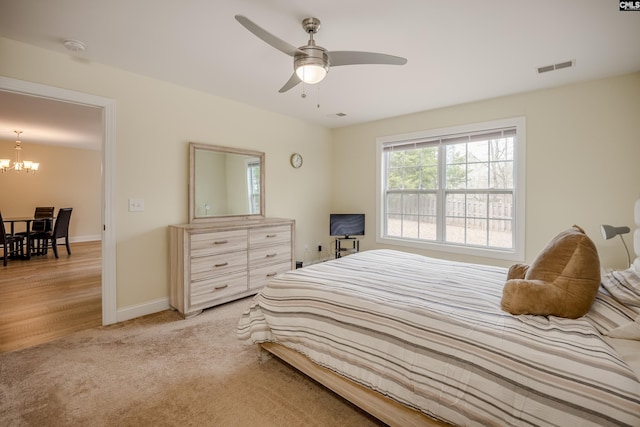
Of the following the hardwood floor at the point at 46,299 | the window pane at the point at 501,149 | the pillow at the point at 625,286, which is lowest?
the hardwood floor at the point at 46,299

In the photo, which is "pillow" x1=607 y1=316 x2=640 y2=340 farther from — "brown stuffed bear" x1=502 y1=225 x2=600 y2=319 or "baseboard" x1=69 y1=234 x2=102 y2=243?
"baseboard" x1=69 y1=234 x2=102 y2=243

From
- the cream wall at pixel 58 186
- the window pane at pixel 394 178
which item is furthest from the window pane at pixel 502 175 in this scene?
the cream wall at pixel 58 186

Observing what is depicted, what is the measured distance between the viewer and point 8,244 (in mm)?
5266

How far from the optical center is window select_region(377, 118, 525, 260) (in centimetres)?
354

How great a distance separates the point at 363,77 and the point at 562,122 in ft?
7.47

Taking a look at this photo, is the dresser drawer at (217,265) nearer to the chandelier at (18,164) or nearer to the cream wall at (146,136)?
the cream wall at (146,136)

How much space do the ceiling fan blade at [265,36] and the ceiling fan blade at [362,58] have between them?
0.85 feet

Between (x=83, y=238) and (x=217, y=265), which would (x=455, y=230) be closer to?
(x=217, y=265)

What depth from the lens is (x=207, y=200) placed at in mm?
3516

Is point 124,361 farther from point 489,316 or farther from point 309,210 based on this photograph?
point 309,210

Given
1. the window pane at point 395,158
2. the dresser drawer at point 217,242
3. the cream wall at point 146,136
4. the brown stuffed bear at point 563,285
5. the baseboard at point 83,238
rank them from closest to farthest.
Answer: the brown stuffed bear at point 563,285 < the cream wall at point 146,136 < the dresser drawer at point 217,242 < the window pane at point 395,158 < the baseboard at point 83,238

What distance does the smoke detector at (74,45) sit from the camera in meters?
2.28

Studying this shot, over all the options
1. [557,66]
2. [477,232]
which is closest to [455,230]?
[477,232]

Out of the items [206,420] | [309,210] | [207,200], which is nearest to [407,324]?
[206,420]
